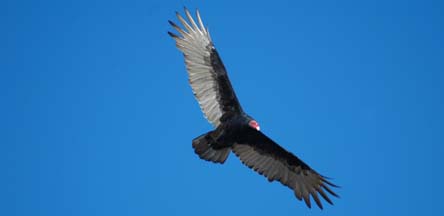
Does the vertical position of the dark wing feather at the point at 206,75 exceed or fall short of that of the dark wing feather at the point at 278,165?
it exceeds it

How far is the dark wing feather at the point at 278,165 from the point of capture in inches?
443

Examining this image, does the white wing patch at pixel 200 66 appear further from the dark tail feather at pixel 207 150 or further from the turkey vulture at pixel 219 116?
the dark tail feather at pixel 207 150

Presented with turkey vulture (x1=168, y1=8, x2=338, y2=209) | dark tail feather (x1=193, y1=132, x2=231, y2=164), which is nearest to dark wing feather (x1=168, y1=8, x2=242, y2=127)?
turkey vulture (x1=168, y1=8, x2=338, y2=209)

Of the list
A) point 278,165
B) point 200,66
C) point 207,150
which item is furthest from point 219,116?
point 278,165

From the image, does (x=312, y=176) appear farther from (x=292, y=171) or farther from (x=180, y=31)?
(x=180, y=31)

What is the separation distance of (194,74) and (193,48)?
17.0 inches

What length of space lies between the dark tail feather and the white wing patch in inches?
13.1

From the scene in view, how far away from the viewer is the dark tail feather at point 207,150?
10875 mm

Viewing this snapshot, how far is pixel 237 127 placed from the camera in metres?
11.0

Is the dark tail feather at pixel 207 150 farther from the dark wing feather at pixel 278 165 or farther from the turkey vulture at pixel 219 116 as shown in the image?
the dark wing feather at pixel 278 165

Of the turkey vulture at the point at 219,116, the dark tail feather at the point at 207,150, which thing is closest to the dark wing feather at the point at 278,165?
the turkey vulture at the point at 219,116

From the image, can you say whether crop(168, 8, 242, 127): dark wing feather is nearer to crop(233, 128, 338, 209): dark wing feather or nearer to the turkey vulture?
the turkey vulture

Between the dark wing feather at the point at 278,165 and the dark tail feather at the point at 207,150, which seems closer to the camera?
the dark tail feather at the point at 207,150

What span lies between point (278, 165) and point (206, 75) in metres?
1.98
